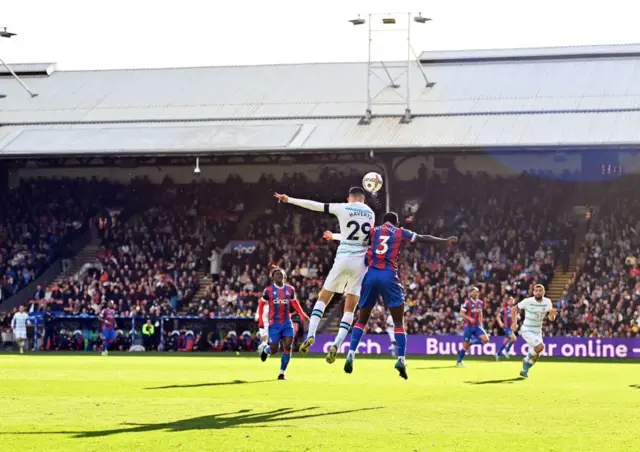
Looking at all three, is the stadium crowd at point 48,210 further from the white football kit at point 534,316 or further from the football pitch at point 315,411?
the white football kit at point 534,316

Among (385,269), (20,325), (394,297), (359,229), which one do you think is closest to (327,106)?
(20,325)

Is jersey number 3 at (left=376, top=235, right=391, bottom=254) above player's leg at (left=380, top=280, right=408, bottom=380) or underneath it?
above

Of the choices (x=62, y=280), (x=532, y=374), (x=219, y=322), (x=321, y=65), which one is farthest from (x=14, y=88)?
(x=532, y=374)

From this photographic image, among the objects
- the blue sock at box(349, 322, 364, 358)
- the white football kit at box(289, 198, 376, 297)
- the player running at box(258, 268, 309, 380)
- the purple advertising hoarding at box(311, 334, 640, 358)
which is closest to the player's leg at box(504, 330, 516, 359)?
the purple advertising hoarding at box(311, 334, 640, 358)

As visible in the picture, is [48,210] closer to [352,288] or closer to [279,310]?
[279,310]

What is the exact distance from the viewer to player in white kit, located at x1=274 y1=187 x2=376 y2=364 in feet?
61.7

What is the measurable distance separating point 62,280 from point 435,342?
1850cm

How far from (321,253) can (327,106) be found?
645 cm

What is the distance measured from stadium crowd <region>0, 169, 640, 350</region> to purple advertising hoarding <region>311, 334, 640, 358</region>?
0.99 meters

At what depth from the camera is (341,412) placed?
16.0 meters

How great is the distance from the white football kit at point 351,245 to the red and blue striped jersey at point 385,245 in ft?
1.13

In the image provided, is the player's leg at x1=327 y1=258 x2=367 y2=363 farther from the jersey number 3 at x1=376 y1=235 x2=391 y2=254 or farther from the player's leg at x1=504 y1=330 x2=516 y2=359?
the player's leg at x1=504 y1=330 x2=516 y2=359

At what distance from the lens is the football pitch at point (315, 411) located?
1270cm

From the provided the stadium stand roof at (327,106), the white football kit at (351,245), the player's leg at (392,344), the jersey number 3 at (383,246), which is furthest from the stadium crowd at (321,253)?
the jersey number 3 at (383,246)
